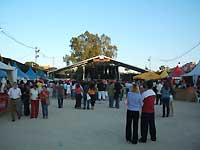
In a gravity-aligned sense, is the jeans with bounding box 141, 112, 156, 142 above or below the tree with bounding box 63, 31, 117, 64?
below

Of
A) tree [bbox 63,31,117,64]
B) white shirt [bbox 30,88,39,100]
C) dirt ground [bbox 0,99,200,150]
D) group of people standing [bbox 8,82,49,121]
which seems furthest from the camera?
tree [bbox 63,31,117,64]

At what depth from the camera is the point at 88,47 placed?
2756 inches

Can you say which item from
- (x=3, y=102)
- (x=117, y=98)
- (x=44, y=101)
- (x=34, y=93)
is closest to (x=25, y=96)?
(x=34, y=93)

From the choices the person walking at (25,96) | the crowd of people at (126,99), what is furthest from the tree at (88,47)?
the person walking at (25,96)

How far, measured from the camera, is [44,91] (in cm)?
1534

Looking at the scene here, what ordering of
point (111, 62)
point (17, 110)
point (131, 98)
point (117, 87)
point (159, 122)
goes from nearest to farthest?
1. point (131, 98)
2. point (159, 122)
3. point (17, 110)
4. point (117, 87)
5. point (111, 62)

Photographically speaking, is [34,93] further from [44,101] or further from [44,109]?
[44,109]

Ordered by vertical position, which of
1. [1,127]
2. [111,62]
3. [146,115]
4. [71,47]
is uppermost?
[71,47]

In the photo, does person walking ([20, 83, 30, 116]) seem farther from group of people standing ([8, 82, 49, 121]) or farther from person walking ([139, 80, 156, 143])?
person walking ([139, 80, 156, 143])

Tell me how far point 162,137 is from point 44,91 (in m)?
7.02

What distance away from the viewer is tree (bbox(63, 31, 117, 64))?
225ft

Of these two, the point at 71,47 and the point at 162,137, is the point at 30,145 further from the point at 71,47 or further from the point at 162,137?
the point at 71,47

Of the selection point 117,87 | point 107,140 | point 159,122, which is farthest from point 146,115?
point 117,87

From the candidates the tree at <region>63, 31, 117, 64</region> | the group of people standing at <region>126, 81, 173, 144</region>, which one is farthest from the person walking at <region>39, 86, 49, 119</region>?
the tree at <region>63, 31, 117, 64</region>
